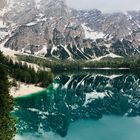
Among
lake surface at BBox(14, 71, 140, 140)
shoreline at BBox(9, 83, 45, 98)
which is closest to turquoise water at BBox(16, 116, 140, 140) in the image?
lake surface at BBox(14, 71, 140, 140)

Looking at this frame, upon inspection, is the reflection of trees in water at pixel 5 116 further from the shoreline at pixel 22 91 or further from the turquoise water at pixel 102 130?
the shoreline at pixel 22 91

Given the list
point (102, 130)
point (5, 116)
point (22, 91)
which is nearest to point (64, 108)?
point (22, 91)

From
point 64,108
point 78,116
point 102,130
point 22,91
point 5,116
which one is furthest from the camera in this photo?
point 22,91

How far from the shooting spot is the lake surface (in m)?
106

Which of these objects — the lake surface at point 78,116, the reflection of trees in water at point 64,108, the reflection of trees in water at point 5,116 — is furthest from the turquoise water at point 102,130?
the reflection of trees in water at point 5,116

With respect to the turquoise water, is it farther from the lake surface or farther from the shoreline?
the shoreline

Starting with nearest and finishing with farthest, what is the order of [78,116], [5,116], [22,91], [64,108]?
1. [5,116]
2. [78,116]
3. [64,108]
4. [22,91]

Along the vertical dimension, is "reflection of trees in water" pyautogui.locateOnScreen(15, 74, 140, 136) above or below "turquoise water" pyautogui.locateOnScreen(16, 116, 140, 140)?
below

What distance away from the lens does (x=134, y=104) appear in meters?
163

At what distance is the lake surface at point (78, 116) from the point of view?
106m

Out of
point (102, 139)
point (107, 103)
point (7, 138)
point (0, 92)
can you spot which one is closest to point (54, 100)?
point (107, 103)

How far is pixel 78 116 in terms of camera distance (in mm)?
134375

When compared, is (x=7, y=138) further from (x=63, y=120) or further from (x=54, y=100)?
(x=54, y=100)

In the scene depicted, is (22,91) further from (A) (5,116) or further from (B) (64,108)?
(A) (5,116)
